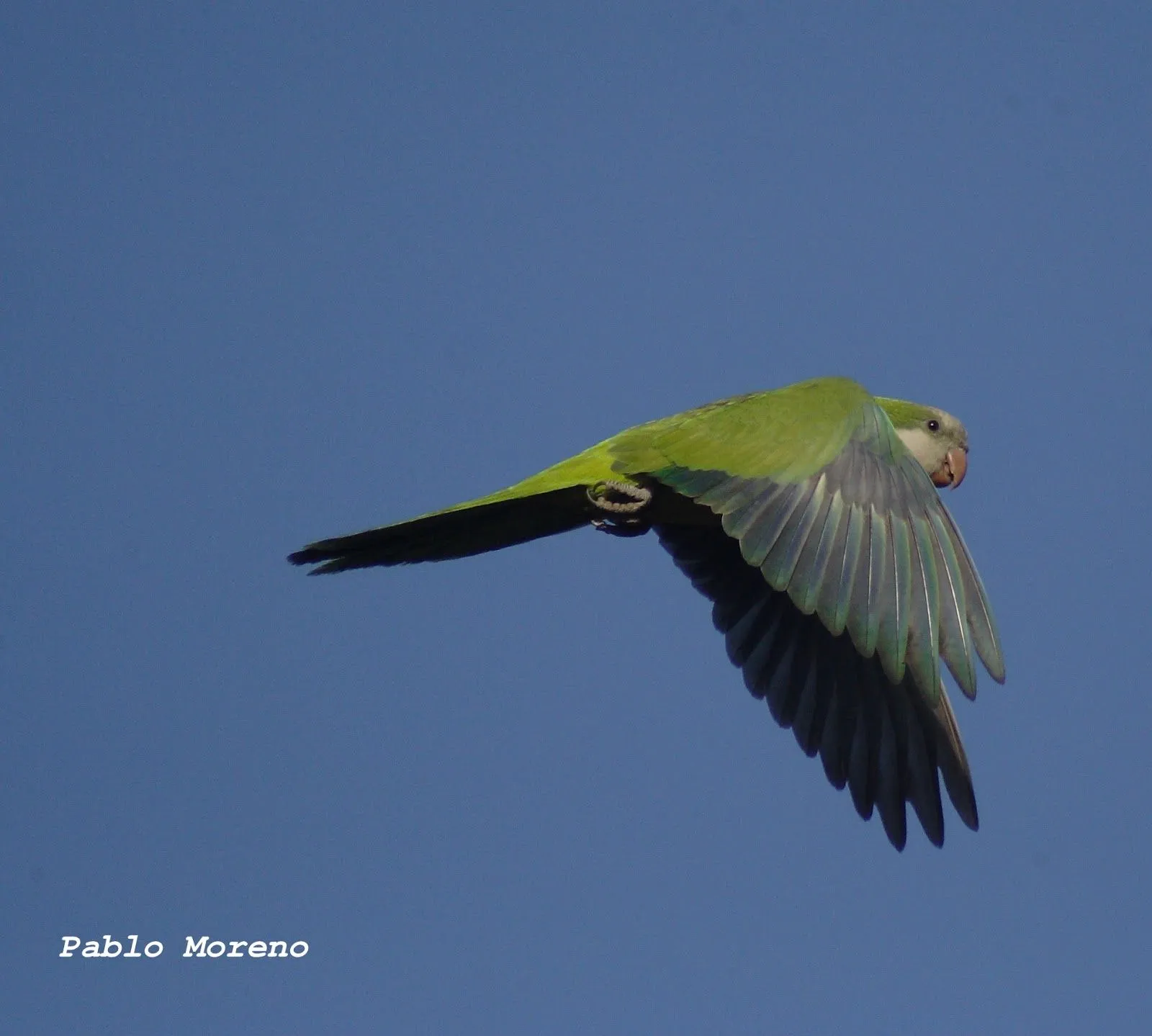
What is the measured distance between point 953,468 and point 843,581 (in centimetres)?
229

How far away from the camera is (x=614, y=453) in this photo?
6688mm

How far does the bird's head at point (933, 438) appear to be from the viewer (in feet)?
24.7

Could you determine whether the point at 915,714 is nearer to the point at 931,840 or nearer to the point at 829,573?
the point at 931,840

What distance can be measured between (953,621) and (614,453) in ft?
5.80

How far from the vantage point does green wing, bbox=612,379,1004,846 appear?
5.65 metres

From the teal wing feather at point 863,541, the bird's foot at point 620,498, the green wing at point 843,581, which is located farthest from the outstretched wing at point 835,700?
the teal wing feather at point 863,541

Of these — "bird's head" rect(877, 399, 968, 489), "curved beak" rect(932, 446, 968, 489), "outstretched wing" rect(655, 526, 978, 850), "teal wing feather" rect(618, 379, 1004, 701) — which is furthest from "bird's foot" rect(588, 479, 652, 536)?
"curved beak" rect(932, 446, 968, 489)

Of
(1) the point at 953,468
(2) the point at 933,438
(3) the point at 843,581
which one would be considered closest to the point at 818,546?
(3) the point at 843,581

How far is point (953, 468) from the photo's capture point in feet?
25.3

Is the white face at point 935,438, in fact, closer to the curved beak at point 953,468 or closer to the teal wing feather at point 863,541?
the curved beak at point 953,468

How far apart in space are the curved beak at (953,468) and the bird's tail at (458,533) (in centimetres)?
200

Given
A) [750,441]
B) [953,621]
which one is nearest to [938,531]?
[953,621]

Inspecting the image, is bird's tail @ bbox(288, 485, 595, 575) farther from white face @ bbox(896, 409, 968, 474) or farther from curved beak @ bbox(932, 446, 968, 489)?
curved beak @ bbox(932, 446, 968, 489)

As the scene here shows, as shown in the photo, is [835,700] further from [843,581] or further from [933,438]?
[843,581]
